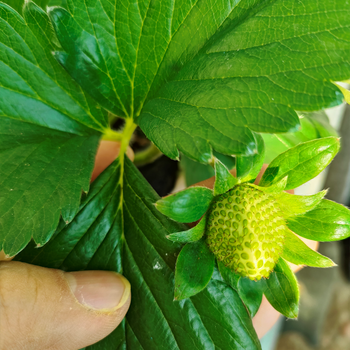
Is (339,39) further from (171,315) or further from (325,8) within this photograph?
(171,315)

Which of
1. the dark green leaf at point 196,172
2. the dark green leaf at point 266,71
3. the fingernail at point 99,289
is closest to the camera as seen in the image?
the dark green leaf at point 266,71

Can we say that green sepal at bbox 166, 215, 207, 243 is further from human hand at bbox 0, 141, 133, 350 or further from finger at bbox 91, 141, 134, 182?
finger at bbox 91, 141, 134, 182

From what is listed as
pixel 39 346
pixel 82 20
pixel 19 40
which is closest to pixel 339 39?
pixel 82 20

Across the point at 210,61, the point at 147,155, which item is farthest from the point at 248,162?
the point at 147,155

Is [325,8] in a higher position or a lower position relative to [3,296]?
higher

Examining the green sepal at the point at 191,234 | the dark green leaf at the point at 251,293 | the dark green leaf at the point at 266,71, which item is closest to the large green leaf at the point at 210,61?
the dark green leaf at the point at 266,71

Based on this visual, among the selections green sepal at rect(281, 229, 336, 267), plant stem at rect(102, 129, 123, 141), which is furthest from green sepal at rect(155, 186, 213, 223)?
plant stem at rect(102, 129, 123, 141)

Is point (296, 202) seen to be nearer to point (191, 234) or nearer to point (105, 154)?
point (191, 234)

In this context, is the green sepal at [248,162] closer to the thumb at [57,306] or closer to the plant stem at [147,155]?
the thumb at [57,306]
